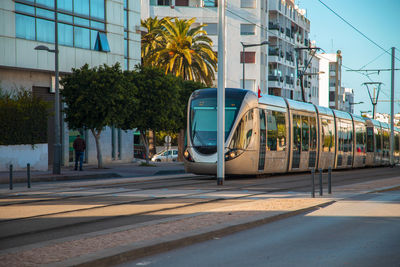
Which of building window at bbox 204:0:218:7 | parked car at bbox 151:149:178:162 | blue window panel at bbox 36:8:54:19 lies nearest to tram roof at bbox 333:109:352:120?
blue window panel at bbox 36:8:54:19

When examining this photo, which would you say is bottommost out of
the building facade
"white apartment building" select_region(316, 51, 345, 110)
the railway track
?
the railway track

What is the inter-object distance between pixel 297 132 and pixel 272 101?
9.01 feet

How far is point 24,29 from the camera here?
30.3m

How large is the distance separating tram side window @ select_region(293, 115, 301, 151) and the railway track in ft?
18.9

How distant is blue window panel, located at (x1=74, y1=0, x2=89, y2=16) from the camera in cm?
3375

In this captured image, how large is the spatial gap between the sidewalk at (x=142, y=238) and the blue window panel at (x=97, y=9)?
1019 inches

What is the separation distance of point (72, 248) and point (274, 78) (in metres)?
67.1

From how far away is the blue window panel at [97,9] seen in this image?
3512cm

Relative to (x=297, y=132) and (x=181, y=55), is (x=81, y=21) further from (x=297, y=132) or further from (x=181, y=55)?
(x=297, y=132)

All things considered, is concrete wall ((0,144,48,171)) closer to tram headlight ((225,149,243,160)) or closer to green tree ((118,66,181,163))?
green tree ((118,66,181,163))

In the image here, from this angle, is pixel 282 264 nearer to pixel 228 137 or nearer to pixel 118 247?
pixel 118 247

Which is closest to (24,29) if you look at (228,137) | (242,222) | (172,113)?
(172,113)

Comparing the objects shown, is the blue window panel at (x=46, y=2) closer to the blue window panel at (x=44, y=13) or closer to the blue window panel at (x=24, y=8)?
the blue window panel at (x=44, y=13)

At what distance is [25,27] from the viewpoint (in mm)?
30375
